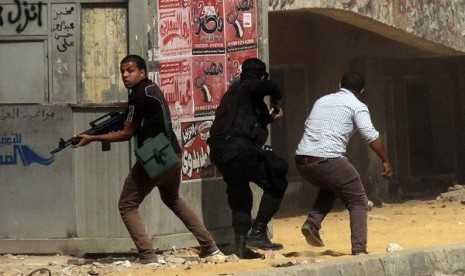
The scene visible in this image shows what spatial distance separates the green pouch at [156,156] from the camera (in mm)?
9461

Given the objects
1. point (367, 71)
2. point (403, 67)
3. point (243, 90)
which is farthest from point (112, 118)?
point (403, 67)

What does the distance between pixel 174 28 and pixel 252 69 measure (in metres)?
0.84

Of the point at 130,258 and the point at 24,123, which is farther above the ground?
the point at 24,123

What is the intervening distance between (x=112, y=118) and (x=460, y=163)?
11115mm

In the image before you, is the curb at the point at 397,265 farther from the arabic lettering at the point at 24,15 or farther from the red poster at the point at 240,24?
the arabic lettering at the point at 24,15

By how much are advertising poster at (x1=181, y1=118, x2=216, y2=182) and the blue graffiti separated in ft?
3.75

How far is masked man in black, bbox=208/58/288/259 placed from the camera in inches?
400

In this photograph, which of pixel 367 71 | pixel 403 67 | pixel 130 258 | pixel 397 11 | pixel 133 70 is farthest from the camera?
pixel 403 67

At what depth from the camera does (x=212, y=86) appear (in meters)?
11.1

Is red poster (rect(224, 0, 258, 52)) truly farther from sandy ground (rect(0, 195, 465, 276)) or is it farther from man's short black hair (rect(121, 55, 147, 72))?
sandy ground (rect(0, 195, 465, 276))

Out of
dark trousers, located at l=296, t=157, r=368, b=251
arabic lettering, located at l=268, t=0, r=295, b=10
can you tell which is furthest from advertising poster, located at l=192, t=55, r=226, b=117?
arabic lettering, located at l=268, t=0, r=295, b=10

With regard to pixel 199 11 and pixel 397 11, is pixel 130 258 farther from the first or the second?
pixel 397 11

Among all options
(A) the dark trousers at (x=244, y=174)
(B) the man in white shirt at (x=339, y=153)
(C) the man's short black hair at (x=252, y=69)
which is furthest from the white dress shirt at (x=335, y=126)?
(C) the man's short black hair at (x=252, y=69)

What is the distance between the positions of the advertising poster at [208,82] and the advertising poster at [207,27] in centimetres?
8
